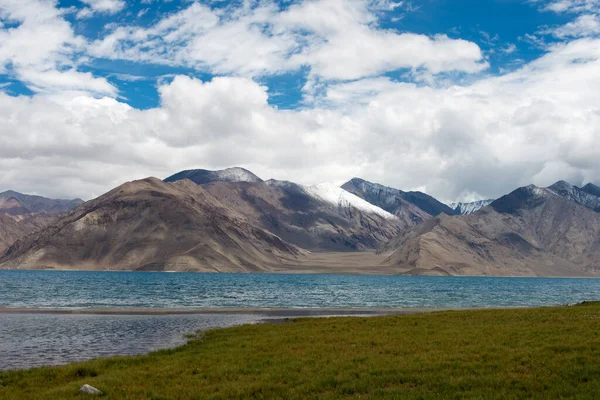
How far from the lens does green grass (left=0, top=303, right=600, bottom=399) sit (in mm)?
24328

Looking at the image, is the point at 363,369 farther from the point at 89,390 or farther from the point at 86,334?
the point at 86,334

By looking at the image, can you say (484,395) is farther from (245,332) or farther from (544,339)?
(245,332)

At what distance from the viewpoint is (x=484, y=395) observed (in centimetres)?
2280

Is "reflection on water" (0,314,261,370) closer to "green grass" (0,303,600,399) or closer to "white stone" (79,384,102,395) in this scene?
"green grass" (0,303,600,399)

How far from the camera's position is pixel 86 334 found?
179 feet

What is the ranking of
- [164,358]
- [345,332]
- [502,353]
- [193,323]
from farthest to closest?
1. [193,323]
2. [345,332]
3. [164,358]
4. [502,353]

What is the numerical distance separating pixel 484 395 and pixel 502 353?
27.2ft

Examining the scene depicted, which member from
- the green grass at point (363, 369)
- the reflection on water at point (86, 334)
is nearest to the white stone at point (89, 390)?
the green grass at point (363, 369)

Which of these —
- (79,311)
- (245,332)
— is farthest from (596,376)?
(79,311)

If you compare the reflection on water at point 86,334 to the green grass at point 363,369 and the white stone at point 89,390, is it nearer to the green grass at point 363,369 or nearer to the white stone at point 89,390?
the green grass at point 363,369

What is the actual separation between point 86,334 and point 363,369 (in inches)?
1448

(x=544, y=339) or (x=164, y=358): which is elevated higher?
(x=544, y=339)

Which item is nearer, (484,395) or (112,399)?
(484,395)

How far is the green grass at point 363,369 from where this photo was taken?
958 inches
